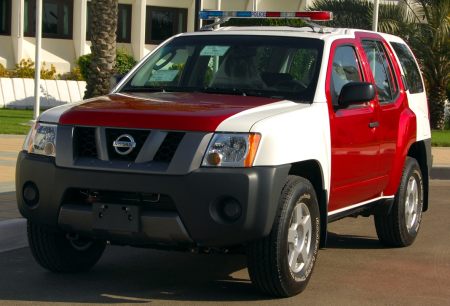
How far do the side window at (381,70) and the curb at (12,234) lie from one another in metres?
3.39

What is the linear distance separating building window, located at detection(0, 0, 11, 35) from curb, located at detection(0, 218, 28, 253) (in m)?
30.5

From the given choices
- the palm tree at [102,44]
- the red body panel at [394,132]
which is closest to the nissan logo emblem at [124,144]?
the red body panel at [394,132]

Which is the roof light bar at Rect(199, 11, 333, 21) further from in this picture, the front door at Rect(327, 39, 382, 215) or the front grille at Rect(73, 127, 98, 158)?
the front grille at Rect(73, 127, 98, 158)

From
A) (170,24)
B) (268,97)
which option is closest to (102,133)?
(268,97)

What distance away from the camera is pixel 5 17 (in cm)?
3906

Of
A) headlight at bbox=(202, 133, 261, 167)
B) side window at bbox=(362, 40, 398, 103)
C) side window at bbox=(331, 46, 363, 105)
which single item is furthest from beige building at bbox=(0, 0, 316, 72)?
headlight at bbox=(202, 133, 261, 167)

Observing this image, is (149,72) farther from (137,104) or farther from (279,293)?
(279,293)

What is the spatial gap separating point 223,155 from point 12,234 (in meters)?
3.17

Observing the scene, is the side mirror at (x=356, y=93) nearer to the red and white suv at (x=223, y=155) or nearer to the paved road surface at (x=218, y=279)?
the red and white suv at (x=223, y=155)

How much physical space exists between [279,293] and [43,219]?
1705 millimetres

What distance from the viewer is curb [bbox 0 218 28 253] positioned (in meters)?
9.05

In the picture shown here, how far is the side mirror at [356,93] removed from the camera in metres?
7.86

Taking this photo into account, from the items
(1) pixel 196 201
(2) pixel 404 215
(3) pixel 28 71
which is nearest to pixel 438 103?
(3) pixel 28 71

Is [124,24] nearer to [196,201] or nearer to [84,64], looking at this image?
[84,64]
